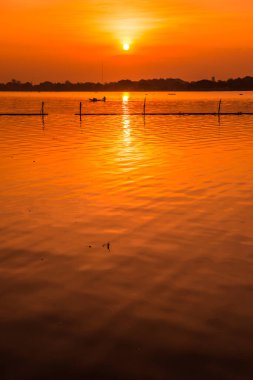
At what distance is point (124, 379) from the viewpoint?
5539mm

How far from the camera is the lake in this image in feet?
19.6

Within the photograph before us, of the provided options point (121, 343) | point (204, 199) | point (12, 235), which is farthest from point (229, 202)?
point (121, 343)

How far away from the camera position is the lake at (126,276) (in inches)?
236

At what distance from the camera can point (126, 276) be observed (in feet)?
Result: 28.3

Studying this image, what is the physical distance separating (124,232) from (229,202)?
4443 mm

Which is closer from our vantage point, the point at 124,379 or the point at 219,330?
the point at 124,379

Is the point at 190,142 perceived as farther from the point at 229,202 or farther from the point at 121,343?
the point at 121,343

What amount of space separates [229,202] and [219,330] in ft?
26.3

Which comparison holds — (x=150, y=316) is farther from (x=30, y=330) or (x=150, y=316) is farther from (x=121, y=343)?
(x=30, y=330)

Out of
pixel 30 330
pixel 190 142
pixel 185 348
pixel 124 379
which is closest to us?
pixel 124 379

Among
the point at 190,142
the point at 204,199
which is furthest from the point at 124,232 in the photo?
the point at 190,142

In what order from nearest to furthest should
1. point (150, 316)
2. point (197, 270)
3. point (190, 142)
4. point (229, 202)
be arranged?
1. point (150, 316)
2. point (197, 270)
3. point (229, 202)
4. point (190, 142)

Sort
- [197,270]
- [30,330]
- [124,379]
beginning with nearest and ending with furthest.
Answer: [124,379] → [30,330] → [197,270]

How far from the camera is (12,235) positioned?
11102mm
